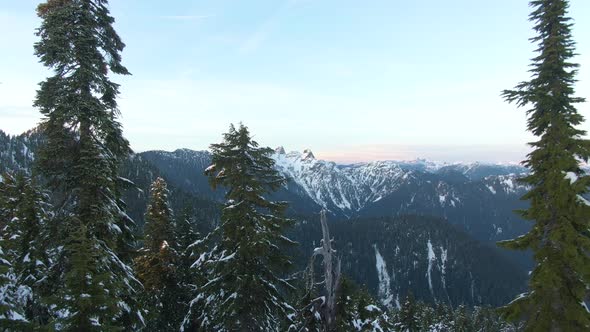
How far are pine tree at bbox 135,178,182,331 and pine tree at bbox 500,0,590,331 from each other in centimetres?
1875

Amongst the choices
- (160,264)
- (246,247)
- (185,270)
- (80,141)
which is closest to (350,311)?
(246,247)

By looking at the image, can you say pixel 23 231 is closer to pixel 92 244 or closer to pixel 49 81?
pixel 49 81

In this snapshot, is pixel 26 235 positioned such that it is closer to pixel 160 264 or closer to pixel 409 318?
pixel 160 264

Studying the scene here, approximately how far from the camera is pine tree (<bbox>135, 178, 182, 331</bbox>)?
24.0 m

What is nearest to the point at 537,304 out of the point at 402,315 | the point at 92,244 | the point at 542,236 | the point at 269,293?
the point at 542,236

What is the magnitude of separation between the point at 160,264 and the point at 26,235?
8.11 m

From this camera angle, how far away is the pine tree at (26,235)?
13.0 meters

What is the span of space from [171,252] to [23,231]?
8.19 metres

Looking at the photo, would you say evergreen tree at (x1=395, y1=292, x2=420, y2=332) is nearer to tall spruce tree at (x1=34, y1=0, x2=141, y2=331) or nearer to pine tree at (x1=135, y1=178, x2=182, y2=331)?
pine tree at (x1=135, y1=178, x2=182, y2=331)

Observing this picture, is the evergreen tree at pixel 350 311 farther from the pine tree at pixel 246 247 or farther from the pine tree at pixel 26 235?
the pine tree at pixel 26 235

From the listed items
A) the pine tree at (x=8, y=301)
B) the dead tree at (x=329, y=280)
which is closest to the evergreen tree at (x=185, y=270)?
the pine tree at (x=8, y=301)

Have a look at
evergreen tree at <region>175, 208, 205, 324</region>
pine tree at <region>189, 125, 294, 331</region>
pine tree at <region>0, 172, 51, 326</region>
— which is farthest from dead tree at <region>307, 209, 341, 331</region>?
evergreen tree at <region>175, 208, 205, 324</region>

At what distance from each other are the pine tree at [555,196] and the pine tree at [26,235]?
16593 millimetres

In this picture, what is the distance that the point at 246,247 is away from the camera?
52.6ft
